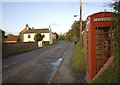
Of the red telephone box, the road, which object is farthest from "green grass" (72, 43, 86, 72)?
the red telephone box

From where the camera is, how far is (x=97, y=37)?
32.2 ft

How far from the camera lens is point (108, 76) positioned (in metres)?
8.48

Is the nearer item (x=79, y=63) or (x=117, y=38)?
(x=117, y=38)

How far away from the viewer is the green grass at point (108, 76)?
324 inches

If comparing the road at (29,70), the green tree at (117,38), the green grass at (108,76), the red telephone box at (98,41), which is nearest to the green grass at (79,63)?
the road at (29,70)

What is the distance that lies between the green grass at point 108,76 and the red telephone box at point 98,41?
108 cm

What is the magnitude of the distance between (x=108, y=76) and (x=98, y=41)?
1946 mm

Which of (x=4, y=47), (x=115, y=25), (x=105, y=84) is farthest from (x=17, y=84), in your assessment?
(x=4, y=47)

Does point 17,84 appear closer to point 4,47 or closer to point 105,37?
point 105,37

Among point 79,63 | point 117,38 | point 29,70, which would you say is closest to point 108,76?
point 117,38

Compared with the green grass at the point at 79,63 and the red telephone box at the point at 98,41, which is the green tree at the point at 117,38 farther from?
the green grass at the point at 79,63

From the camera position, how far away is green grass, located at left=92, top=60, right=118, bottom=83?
8242 mm

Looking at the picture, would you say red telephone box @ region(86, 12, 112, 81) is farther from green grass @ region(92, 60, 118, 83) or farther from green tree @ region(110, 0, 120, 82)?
green grass @ region(92, 60, 118, 83)

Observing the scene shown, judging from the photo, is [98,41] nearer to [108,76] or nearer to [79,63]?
[108,76]
